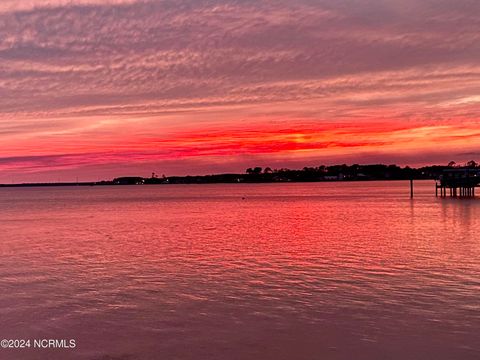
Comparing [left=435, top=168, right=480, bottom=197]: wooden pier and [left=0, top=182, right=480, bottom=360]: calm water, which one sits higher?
[left=435, top=168, right=480, bottom=197]: wooden pier

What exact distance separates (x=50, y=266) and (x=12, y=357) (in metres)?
13.9

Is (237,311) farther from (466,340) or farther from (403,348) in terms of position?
(466,340)

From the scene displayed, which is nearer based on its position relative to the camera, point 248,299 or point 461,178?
point 248,299

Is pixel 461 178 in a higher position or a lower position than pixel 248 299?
higher

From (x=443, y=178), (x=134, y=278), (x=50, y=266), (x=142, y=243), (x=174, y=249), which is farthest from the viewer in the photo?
(x=443, y=178)

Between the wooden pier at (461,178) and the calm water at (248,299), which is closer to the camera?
the calm water at (248,299)

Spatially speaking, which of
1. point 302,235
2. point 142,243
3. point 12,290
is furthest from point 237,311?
point 302,235

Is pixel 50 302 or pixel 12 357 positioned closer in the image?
pixel 12 357

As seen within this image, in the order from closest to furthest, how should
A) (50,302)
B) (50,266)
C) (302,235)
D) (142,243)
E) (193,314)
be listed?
(193,314)
(50,302)
(50,266)
(142,243)
(302,235)

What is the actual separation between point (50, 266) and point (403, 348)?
19.1m

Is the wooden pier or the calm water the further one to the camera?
the wooden pier

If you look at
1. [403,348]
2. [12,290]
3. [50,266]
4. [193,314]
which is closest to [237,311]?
[193,314]

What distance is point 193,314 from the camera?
54.1ft

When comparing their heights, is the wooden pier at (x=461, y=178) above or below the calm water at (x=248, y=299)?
above
